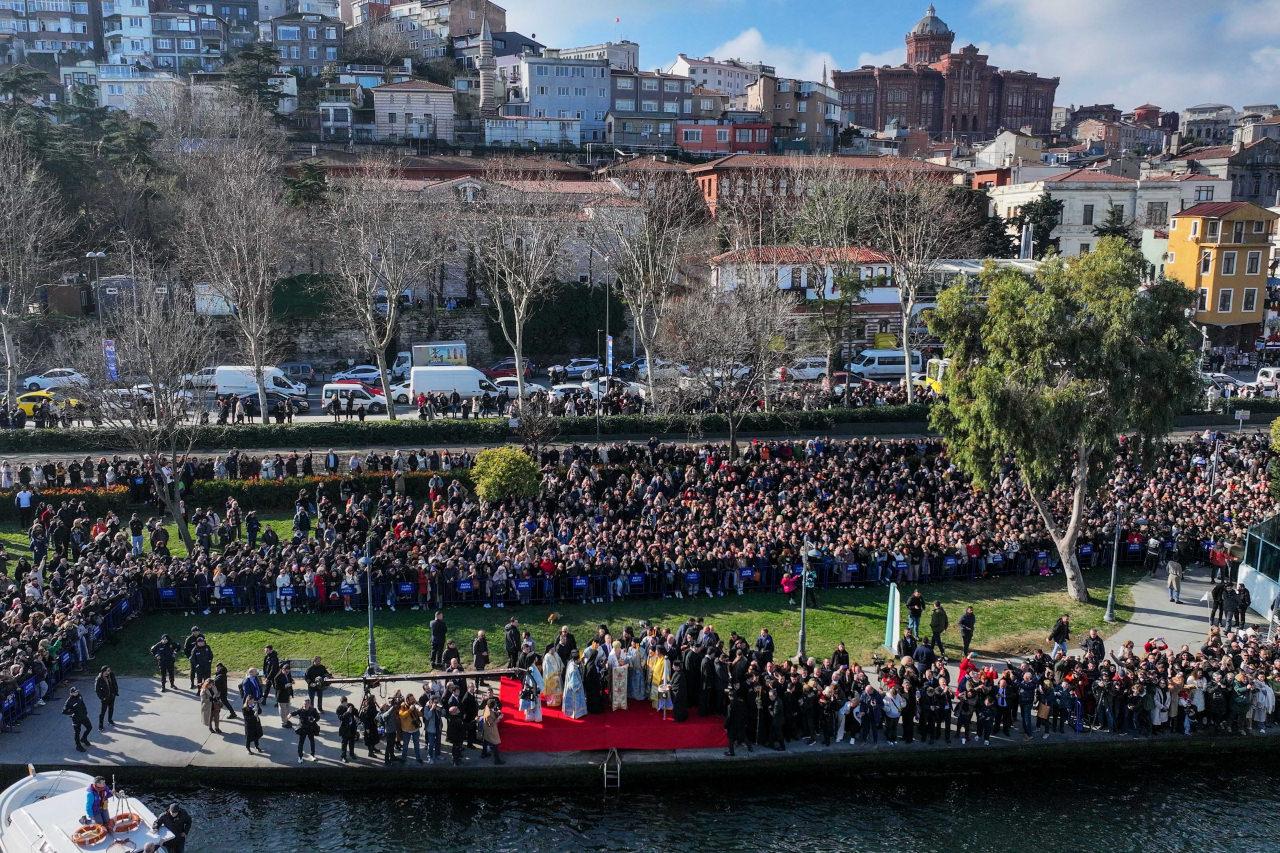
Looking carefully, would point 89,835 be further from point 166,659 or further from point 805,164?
point 805,164

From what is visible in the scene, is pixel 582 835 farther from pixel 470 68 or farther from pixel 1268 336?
pixel 470 68

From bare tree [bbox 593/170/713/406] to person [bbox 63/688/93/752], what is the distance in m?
23.1

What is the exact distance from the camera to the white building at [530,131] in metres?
82.8

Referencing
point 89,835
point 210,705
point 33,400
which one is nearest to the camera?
point 89,835

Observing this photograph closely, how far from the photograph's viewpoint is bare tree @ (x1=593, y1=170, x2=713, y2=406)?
133 ft

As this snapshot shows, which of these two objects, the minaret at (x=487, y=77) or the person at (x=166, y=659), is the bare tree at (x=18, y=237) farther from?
the minaret at (x=487, y=77)

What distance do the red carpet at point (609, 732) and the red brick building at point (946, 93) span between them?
363 ft

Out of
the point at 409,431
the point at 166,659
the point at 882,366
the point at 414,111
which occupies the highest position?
the point at 414,111

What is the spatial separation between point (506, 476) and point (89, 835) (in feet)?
47.3

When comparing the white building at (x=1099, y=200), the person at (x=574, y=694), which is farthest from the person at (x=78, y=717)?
the white building at (x=1099, y=200)

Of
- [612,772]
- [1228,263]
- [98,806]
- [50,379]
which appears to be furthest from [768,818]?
[1228,263]

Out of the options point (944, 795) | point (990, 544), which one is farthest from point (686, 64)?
point (944, 795)

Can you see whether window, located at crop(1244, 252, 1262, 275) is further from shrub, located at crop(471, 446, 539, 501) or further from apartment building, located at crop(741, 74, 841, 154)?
shrub, located at crop(471, 446, 539, 501)

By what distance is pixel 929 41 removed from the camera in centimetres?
13588
